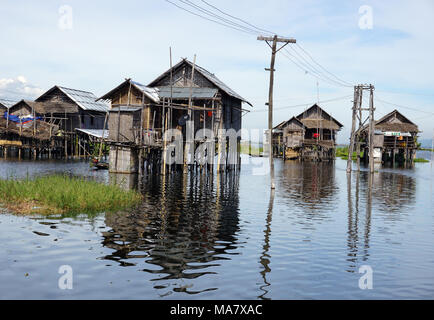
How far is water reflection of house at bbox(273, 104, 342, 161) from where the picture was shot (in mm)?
71250

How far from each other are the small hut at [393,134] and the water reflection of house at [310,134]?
197 inches

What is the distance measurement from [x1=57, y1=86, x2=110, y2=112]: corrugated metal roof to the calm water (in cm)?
4025

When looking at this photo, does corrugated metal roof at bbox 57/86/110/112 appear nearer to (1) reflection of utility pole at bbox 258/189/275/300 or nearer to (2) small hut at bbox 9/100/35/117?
(2) small hut at bbox 9/100/35/117

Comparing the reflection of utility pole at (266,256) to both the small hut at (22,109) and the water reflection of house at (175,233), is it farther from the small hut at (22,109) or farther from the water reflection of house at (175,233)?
the small hut at (22,109)

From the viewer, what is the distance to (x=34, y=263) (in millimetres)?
10688

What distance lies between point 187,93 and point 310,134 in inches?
1576

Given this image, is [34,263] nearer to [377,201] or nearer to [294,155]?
[377,201]

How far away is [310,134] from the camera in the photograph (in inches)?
2921

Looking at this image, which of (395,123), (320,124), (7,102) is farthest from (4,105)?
(395,123)

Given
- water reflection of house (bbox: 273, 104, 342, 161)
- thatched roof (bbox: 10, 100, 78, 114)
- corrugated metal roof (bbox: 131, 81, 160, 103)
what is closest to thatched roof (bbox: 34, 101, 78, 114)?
thatched roof (bbox: 10, 100, 78, 114)

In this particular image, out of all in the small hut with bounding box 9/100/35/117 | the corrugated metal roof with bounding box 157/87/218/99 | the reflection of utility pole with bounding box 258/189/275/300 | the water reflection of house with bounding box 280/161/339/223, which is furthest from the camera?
the small hut with bounding box 9/100/35/117

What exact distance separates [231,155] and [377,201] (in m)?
22.6

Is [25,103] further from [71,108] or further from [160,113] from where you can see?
[160,113]
